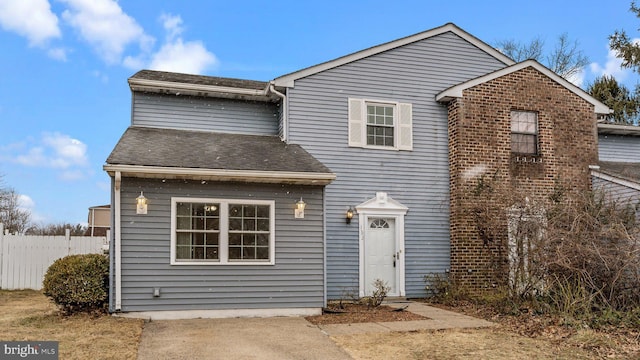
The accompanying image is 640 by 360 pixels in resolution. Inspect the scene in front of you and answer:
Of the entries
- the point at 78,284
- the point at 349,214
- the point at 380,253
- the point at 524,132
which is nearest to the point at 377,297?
the point at 380,253

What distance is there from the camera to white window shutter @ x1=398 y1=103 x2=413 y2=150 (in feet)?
43.3

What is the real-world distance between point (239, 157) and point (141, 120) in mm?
3370

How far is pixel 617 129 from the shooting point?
16.0 metres

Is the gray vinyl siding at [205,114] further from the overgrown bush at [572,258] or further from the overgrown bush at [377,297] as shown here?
the overgrown bush at [572,258]

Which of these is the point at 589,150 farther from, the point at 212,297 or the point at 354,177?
the point at 212,297

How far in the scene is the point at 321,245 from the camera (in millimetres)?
10852

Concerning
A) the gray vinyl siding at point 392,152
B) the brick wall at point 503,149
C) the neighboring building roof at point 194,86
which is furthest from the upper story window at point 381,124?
the neighboring building roof at point 194,86

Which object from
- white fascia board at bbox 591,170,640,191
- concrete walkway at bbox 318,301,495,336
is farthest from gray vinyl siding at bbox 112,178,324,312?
white fascia board at bbox 591,170,640,191

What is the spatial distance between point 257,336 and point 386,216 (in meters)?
5.46

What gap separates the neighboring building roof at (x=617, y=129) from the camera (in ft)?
51.6

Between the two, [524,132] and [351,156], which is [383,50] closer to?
[351,156]

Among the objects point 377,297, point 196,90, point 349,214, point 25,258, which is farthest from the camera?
point 25,258

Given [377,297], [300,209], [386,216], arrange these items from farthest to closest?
[386,216]
[377,297]
[300,209]

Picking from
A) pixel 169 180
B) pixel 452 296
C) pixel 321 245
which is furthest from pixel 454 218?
pixel 169 180
